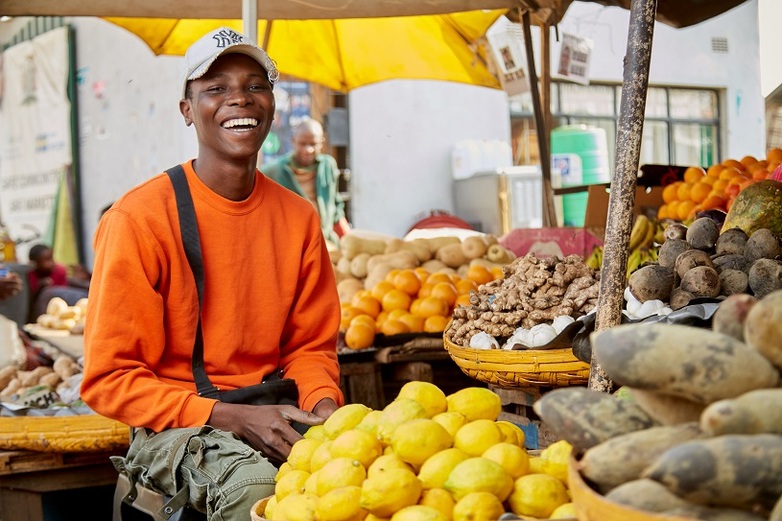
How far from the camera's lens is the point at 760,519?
1242mm

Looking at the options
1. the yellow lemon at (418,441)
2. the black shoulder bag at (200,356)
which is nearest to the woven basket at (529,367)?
the black shoulder bag at (200,356)

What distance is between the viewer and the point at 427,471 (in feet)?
6.03

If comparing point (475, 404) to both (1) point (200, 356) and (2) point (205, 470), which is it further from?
(1) point (200, 356)

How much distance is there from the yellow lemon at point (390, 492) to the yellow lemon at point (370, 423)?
230mm

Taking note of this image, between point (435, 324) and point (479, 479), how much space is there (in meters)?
2.82

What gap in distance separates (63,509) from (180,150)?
614 centimetres

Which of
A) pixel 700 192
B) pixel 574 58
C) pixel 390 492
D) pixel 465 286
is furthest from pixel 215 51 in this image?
pixel 574 58

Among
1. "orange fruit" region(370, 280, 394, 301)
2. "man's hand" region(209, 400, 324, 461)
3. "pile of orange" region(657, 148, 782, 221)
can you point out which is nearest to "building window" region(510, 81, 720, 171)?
"pile of orange" region(657, 148, 782, 221)

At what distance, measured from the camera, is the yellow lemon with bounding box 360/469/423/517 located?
1771 millimetres

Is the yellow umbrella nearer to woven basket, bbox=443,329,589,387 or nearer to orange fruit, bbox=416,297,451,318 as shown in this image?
orange fruit, bbox=416,297,451,318

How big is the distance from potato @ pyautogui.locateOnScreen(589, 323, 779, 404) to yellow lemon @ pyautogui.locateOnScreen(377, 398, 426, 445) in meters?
0.73

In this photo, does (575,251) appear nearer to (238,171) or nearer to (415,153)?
(238,171)

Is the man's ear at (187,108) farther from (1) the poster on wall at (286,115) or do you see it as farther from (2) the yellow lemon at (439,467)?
(1) the poster on wall at (286,115)

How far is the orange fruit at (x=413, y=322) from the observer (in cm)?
461
